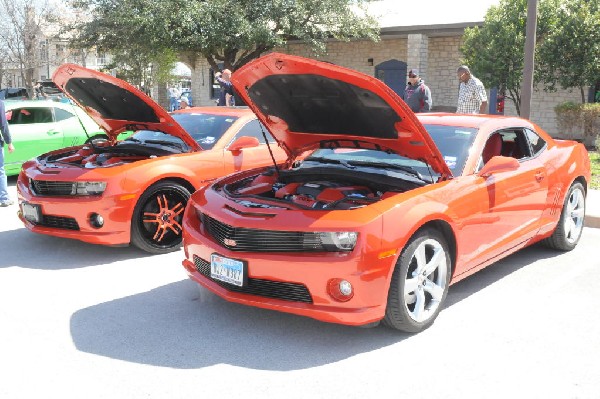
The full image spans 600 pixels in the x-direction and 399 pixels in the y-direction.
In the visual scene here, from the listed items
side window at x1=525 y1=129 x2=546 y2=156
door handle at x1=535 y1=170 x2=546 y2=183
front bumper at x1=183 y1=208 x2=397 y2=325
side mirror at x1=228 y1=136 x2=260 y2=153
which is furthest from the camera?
side mirror at x1=228 y1=136 x2=260 y2=153

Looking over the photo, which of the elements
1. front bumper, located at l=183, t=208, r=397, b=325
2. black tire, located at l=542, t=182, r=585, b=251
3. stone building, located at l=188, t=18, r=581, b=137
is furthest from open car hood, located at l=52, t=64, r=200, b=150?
stone building, located at l=188, t=18, r=581, b=137

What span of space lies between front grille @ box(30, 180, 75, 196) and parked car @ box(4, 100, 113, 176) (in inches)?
167

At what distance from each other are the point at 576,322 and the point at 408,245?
1.47 meters

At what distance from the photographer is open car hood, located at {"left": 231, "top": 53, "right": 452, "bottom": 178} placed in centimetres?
407

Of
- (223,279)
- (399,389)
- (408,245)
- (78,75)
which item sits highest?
(78,75)

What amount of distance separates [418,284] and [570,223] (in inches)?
115

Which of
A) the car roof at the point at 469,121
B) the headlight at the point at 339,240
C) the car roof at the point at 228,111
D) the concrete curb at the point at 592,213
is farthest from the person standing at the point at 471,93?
the headlight at the point at 339,240

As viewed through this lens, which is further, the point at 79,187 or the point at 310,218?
the point at 79,187

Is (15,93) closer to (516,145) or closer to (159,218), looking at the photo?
(159,218)

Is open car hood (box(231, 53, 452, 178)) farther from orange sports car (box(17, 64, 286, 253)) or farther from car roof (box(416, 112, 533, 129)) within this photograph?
car roof (box(416, 112, 533, 129))

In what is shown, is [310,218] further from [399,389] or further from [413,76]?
[413,76]

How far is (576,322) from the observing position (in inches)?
173

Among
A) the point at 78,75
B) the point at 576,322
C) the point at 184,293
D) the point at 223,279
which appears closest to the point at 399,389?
the point at 223,279

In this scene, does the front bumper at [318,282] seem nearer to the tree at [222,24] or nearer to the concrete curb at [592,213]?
the concrete curb at [592,213]
